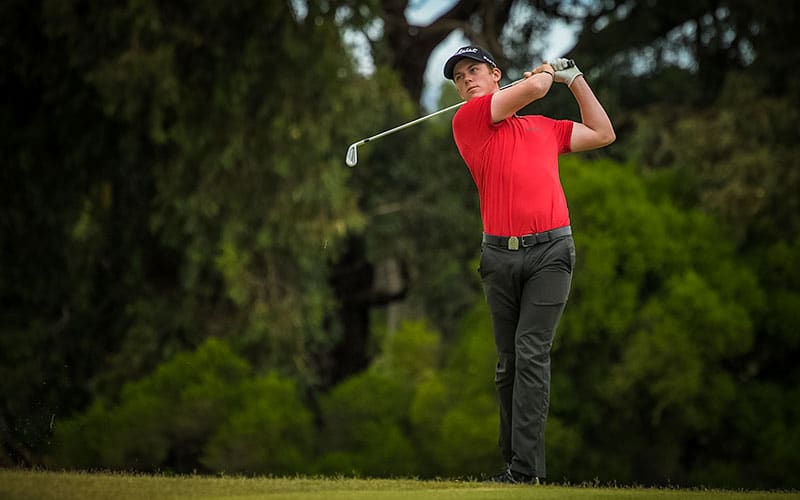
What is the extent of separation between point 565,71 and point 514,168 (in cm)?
59

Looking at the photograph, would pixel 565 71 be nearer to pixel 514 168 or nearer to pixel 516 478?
pixel 514 168

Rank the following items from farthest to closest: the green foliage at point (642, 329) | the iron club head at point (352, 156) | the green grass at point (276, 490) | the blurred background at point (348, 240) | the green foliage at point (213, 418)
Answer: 1. the green foliage at point (642, 329)
2. the green foliage at point (213, 418)
3. the blurred background at point (348, 240)
4. the iron club head at point (352, 156)
5. the green grass at point (276, 490)

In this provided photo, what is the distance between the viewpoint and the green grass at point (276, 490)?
514 centimetres

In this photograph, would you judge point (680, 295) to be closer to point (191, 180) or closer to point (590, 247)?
point (590, 247)

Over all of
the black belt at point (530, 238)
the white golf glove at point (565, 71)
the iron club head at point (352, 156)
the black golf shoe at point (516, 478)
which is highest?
the white golf glove at point (565, 71)

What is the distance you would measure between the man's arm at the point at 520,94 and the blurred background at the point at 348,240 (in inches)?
290

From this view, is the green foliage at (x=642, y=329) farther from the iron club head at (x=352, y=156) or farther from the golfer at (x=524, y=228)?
the golfer at (x=524, y=228)

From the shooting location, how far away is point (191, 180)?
13695 millimetres

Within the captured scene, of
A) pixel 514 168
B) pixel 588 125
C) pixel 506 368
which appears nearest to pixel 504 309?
pixel 506 368

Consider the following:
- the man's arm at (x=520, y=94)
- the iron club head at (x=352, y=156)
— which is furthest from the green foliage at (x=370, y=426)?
the man's arm at (x=520, y=94)

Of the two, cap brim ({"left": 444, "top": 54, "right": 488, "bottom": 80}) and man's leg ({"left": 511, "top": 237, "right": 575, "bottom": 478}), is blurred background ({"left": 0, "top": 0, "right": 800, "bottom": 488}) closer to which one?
cap brim ({"left": 444, "top": 54, "right": 488, "bottom": 80})

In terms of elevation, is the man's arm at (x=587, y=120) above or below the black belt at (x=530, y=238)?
above

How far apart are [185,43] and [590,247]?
6.62 meters

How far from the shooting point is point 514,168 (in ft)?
17.9
